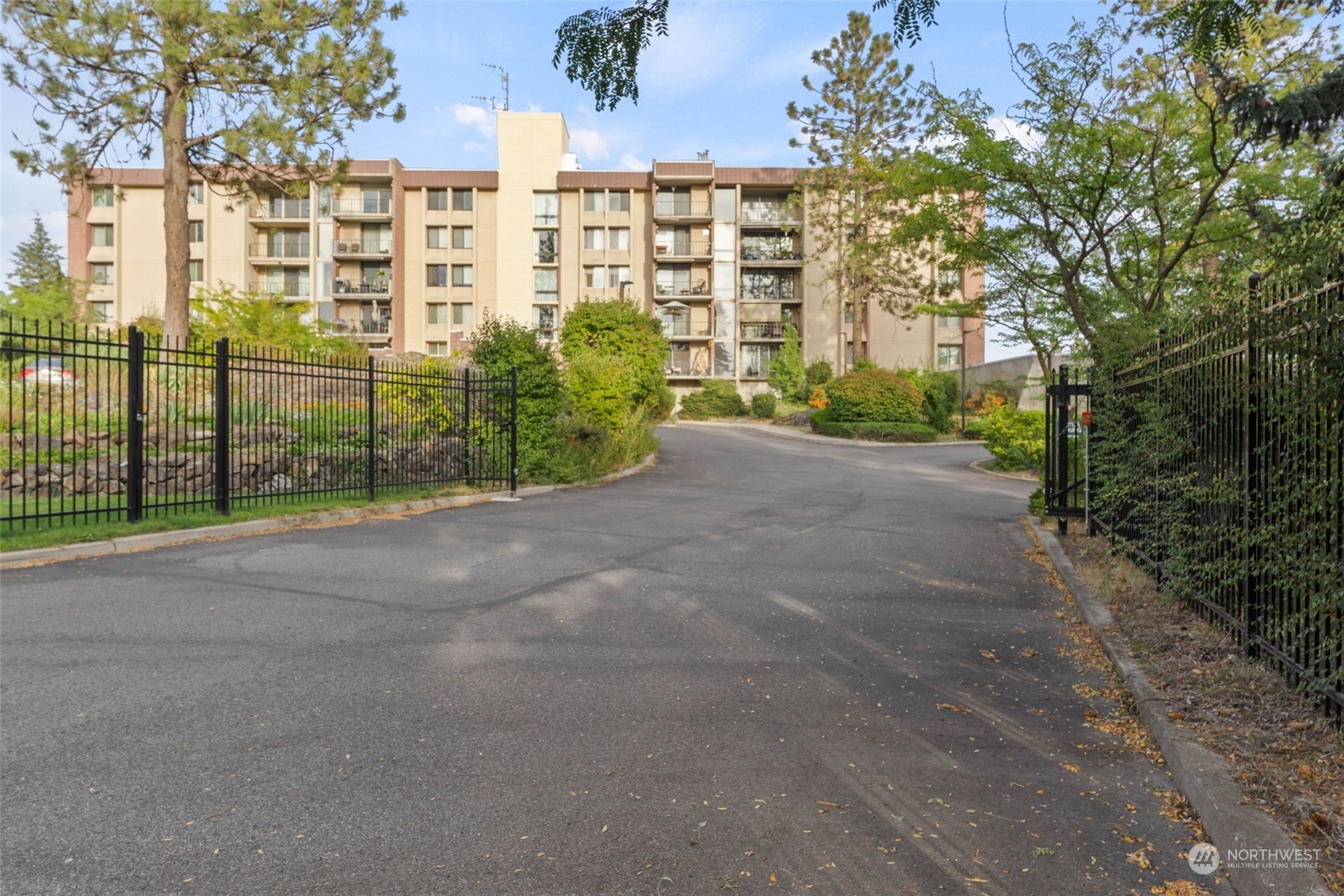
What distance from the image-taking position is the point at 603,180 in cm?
5881

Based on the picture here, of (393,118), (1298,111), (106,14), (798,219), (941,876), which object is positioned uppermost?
(798,219)

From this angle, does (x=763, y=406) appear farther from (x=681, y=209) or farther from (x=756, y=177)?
(x=756, y=177)

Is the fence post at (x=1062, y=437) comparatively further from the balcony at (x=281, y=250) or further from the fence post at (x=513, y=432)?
the balcony at (x=281, y=250)

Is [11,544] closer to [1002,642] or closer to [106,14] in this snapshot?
[1002,642]

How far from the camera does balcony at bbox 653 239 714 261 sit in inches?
2309

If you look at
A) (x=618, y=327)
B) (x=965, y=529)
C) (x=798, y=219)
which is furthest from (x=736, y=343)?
(x=965, y=529)

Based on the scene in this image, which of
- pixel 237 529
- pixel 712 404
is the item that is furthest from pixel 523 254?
pixel 237 529

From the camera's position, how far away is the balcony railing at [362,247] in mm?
57250

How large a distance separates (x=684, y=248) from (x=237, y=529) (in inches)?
1977

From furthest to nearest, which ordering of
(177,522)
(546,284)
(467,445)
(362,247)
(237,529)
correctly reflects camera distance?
(546,284) → (362,247) → (467,445) → (237,529) → (177,522)

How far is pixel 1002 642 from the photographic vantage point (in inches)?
267

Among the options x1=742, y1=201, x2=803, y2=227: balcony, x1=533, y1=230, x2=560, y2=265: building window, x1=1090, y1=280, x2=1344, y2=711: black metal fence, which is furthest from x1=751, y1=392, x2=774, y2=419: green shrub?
x1=1090, y1=280, x2=1344, y2=711: black metal fence

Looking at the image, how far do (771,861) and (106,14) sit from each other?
2273cm

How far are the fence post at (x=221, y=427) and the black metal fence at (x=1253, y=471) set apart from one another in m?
10.4
